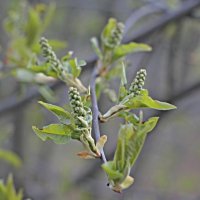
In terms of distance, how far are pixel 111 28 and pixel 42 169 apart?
2.62 m

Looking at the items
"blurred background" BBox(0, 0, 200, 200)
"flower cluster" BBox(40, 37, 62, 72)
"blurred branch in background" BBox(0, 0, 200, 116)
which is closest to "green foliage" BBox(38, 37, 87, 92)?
"flower cluster" BBox(40, 37, 62, 72)

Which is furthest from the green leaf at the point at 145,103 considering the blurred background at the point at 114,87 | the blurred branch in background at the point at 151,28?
the blurred branch in background at the point at 151,28

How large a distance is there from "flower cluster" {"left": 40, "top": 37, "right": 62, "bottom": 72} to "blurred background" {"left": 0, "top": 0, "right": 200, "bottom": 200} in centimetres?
78

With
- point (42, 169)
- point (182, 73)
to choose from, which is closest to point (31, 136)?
point (42, 169)

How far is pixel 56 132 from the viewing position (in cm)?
99

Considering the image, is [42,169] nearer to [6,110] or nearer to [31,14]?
[6,110]

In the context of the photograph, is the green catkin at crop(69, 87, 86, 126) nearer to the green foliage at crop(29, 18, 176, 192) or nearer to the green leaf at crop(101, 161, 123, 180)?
the green foliage at crop(29, 18, 176, 192)

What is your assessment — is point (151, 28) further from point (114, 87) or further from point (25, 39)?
point (114, 87)

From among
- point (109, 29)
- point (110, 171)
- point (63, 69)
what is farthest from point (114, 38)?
point (110, 171)

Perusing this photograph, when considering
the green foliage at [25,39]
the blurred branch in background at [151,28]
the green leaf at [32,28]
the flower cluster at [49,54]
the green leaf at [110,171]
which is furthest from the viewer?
the blurred branch in background at [151,28]

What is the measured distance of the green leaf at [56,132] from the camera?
98cm

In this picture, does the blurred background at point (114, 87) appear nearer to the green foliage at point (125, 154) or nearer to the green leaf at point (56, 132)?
the green leaf at point (56, 132)

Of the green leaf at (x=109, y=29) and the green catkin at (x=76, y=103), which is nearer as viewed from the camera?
the green catkin at (x=76, y=103)

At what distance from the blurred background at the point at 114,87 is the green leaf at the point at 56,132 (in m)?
1.07
